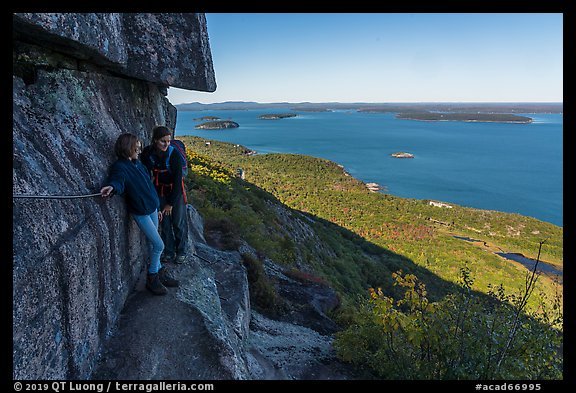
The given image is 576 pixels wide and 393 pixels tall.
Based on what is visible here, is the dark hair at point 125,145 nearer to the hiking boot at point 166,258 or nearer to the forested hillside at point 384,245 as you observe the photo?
the hiking boot at point 166,258

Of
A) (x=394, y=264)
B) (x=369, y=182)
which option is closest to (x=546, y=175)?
(x=369, y=182)

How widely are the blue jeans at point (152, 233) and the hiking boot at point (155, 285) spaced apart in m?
0.08

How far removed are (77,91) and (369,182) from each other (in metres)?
90.9

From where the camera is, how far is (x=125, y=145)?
464 centimetres

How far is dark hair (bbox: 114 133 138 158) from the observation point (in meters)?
4.64

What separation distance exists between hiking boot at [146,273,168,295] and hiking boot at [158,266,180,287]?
205mm

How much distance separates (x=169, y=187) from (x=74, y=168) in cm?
175

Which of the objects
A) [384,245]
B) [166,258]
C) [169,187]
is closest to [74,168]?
[169,187]

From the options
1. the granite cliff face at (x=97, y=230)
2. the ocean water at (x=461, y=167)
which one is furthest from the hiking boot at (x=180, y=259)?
the ocean water at (x=461, y=167)

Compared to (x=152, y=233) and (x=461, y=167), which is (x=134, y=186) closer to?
(x=152, y=233)

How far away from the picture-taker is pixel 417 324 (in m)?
5.73

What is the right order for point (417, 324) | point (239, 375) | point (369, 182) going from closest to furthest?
1. point (239, 375)
2. point (417, 324)
3. point (369, 182)

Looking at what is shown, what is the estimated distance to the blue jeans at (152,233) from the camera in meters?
4.90

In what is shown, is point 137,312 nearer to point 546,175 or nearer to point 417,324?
point 417,324
